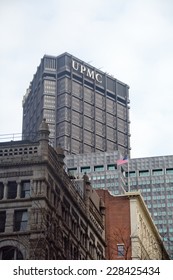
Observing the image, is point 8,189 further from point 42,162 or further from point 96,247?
point 96,247

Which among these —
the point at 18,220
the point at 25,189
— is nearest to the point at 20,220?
the point at 18,220

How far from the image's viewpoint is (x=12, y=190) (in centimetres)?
4697

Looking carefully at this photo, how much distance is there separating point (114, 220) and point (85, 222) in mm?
26760

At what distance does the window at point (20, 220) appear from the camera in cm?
4480

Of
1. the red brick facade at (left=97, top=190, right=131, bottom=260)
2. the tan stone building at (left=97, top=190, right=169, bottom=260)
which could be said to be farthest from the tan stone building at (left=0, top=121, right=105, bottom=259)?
the red brick facade at (left=97, top=190, right=131, bottom=260)

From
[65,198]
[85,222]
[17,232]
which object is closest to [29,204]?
[17,232]

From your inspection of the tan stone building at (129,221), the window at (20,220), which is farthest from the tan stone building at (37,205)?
the tan stone building at (129,221)

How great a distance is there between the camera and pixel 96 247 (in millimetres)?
59969

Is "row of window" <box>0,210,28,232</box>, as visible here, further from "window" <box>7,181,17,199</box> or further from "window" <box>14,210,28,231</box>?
"window" <box>7,181,17,199</box>

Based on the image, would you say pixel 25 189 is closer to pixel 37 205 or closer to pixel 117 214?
pixel 37 205

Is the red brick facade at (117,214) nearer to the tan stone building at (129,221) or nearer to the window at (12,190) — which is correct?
the tan stone building at (129,221)

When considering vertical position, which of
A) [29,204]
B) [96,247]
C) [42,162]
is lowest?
[96,247]

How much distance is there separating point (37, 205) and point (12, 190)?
10.4 feet

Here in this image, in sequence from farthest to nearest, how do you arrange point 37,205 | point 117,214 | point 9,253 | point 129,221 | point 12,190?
point 117,214 → point 129,221 → point 12,190 → point 37,205 → point 9,253
